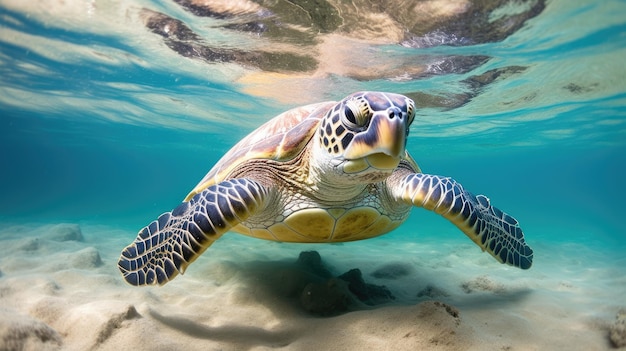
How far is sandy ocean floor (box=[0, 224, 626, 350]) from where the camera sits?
2410mm

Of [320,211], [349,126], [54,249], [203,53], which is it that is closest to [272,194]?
[320,211]

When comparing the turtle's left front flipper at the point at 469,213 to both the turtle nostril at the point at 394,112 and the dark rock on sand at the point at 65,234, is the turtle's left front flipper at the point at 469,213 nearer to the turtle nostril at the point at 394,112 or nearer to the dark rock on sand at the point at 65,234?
the turtle nostril at the point at 394,112

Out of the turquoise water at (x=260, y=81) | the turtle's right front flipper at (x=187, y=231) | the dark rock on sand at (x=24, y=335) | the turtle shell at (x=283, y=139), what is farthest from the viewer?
the turquoise water at (x=260, y=81)

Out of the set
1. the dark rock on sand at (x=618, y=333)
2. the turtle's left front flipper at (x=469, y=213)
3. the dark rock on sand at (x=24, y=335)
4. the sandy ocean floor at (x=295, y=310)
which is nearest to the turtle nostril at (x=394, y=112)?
the turtle's left front flipper at (x=469, y=213)

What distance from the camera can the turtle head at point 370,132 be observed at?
2.28 meters

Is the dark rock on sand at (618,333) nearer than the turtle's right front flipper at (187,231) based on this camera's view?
Yes

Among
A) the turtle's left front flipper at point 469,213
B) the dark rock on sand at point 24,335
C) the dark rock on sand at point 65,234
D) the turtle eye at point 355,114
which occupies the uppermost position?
the turtle eye at point 355,114

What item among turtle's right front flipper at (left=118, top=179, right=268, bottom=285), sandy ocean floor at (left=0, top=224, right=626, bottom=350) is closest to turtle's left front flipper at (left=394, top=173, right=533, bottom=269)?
sandy ocean floor at (left=0, top=224, right=626, bottom=350)

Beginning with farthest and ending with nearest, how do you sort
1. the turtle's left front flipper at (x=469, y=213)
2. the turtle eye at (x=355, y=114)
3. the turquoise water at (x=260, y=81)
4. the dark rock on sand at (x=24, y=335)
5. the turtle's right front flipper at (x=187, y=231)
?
1. the turquoise water at (x=260, y=81)
2. the turtle's left front flipper at (x=469, y=213)
3. the turtle's right front flipper at (x=187, y=231)
4. the turtle eye at (x=355, y=114)
5. the dark rock on sand at (x=24, y=335)

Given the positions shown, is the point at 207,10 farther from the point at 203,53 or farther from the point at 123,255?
the point at 123,255

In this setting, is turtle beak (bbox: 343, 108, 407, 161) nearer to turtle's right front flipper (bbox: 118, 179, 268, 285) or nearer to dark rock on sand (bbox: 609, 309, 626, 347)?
turtle's right front flipper (bbox: 118, 179, 268, 285)

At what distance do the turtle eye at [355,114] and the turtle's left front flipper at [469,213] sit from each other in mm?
1147

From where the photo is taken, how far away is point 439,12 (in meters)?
6.83

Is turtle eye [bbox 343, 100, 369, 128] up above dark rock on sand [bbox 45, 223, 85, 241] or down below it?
above
